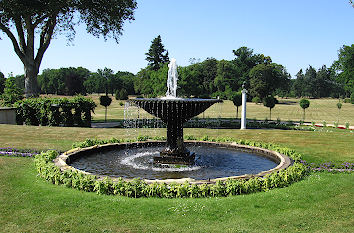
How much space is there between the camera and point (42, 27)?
35094 mm

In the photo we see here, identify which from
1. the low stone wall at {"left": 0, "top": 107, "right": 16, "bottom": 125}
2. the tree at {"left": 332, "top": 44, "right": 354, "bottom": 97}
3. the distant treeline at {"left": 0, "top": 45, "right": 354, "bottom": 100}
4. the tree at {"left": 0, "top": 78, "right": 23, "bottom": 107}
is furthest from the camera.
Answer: the distant treeline at {"left": 0, "top": 45, "right": 354, "bottom": 100}

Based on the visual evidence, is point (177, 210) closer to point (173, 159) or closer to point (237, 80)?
point (173, 159)


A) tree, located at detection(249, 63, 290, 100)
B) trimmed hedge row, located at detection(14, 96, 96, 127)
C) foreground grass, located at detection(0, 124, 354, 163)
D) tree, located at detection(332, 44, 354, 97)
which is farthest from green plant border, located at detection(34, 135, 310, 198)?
tree, located at detection(249, 63, 290, 100)

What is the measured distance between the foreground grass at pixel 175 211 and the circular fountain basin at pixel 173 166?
1.50 meters

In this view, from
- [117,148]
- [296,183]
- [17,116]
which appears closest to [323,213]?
[296,183]

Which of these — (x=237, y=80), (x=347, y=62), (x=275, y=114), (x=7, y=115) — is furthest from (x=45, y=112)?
(x=237, y=80)

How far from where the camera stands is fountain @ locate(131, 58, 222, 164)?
11.6 metres

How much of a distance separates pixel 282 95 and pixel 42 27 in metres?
89.6

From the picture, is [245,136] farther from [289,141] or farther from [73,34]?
[73,34]

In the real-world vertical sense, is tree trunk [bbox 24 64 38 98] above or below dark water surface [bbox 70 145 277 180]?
above

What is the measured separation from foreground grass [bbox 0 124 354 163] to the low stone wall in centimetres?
516

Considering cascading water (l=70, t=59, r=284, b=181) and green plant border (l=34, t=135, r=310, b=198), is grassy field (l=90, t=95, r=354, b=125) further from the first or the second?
green plant border (l=34, t=135, r=310, b=198)

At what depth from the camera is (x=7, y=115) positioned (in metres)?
26.7

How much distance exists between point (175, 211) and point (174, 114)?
585 cm
